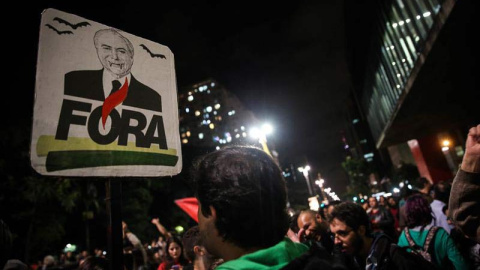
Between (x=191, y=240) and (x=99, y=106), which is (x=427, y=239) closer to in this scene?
(x=191, y=240)

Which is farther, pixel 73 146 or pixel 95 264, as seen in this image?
pixel 95 264

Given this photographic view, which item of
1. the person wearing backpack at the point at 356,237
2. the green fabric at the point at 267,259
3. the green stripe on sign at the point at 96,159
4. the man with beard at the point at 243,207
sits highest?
the green stripe on sign at the point at 96,159

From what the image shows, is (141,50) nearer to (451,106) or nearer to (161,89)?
(161,89)

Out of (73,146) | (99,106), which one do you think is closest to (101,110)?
(99,106)

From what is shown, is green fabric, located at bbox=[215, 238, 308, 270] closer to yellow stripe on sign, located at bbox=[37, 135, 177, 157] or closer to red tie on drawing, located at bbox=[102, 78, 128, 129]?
yellow stripe on sign, located at bbox=[37, 135, 177, 157]

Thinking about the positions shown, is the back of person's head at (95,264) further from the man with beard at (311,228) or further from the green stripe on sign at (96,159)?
the man with beard at (311,228)

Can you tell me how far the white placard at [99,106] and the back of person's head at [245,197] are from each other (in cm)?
110

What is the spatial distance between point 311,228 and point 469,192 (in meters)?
3.04

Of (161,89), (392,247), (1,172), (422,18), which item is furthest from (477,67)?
(1,172)

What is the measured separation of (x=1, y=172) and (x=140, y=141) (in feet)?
61.2

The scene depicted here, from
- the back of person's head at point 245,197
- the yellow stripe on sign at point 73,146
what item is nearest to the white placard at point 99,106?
the yellow stripe on sign at point 73,146

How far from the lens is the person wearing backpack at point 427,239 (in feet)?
12.2

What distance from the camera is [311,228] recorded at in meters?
4.80

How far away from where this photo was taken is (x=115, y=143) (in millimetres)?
2428
